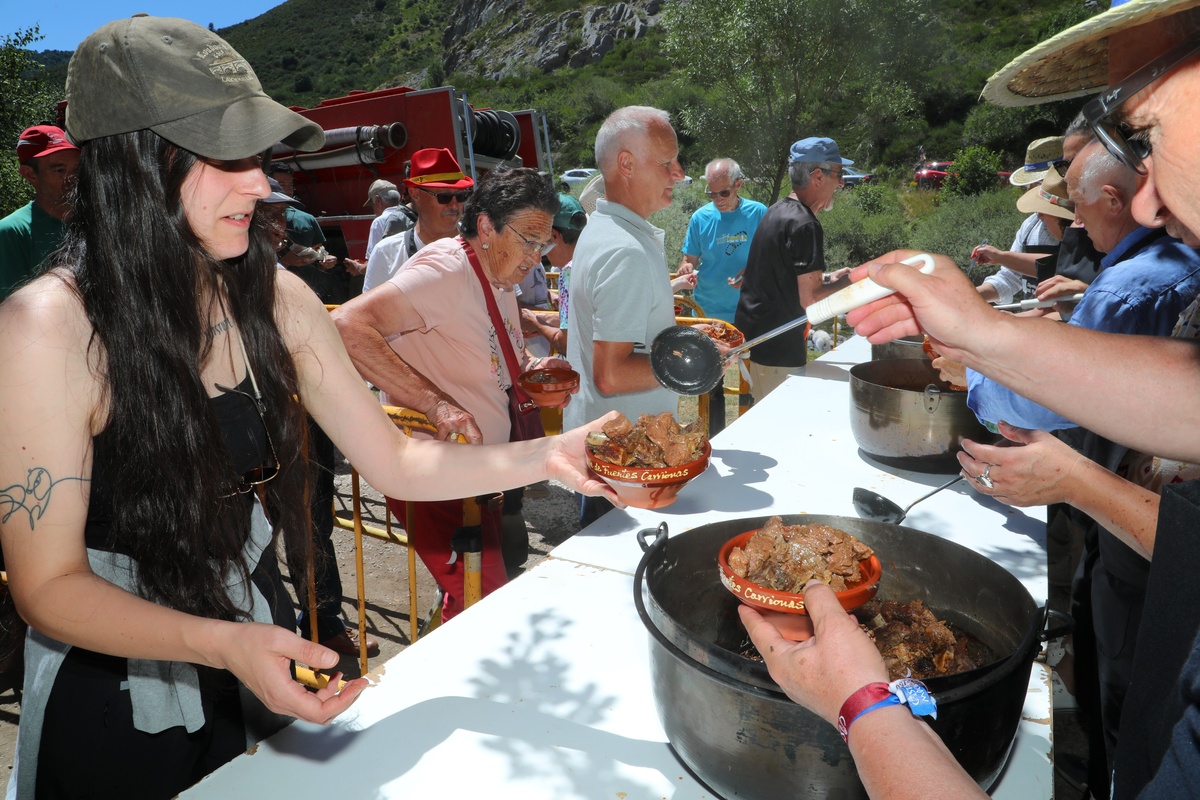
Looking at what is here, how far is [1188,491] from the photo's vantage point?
952 millimetres

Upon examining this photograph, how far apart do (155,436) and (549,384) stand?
1731mm

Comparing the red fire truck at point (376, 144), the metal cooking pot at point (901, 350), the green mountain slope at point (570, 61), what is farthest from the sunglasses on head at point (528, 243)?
the green mountain slope at point (570, 61)

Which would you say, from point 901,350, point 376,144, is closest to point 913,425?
point 901,350

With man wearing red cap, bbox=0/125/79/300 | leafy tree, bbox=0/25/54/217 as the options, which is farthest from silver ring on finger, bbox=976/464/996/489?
leafy tree, bbox=0/25/54/217

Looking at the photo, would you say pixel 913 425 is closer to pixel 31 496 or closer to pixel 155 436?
pixel 155 436

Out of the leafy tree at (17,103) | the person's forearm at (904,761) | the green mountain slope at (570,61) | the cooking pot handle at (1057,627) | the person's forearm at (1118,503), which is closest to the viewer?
the person's forearm at (904,761)

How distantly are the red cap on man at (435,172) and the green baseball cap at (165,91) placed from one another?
3494mm

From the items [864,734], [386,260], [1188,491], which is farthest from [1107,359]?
[386,260]

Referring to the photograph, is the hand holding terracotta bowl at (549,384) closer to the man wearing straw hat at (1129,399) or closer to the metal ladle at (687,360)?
the metal ladle at (687,360)

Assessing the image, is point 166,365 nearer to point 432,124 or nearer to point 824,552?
point 824,552

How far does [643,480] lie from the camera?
5.75ft

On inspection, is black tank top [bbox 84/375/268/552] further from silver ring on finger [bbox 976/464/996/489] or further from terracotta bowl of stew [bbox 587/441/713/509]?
silver ring on finger [bbox 976/464/996/489]

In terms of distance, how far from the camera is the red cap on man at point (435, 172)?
4.77 metres

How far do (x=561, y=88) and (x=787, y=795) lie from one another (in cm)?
6184
